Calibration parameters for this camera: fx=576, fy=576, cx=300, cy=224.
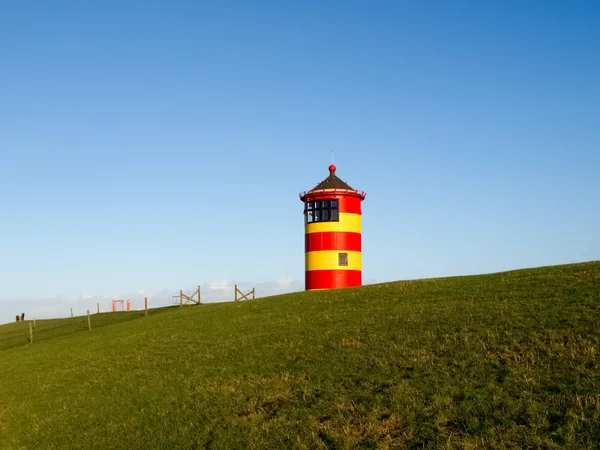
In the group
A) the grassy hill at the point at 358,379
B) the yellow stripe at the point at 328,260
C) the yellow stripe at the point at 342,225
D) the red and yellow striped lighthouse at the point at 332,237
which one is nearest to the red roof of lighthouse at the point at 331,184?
the red and yellow striped lighthouse at the point at 332,237

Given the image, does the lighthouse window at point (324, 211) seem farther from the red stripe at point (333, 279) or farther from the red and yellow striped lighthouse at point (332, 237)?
the red stripe at point (333, 279)

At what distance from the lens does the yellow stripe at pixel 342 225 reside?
50438mm

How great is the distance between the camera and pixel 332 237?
5025 centimetres

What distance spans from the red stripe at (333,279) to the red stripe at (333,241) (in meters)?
2.04

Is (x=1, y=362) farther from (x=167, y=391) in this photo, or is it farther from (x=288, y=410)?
(x=288, y=410)

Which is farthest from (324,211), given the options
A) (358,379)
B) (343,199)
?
(358,379)

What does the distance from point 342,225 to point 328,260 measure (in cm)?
332

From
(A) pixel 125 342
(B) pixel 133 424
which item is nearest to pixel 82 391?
(B) pixel 133 424

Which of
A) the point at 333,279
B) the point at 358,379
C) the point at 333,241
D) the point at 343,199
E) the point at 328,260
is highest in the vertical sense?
the point at 343,199

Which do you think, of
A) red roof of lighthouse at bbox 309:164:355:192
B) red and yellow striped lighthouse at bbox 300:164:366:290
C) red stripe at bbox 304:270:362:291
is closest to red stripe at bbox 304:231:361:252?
red and yellow striped lighthouse at bbox 300:164:366:290

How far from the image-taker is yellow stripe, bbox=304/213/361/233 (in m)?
50.4

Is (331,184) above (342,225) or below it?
above

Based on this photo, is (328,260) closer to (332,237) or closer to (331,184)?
(332,237)

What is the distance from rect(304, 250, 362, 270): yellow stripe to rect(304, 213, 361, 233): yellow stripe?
1.99 meters
